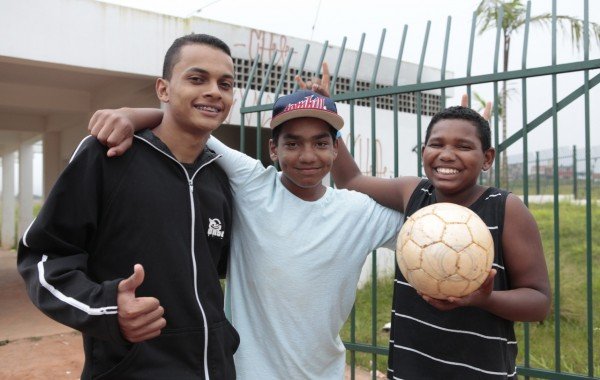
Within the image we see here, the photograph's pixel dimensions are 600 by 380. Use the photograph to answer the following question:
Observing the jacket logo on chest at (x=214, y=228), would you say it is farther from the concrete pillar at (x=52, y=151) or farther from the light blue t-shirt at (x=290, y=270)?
the concrete pillar at (x=52, y=151)

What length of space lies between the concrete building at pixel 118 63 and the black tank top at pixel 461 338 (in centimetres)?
441

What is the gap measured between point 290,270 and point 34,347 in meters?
5.07

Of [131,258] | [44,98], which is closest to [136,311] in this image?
[131,258]

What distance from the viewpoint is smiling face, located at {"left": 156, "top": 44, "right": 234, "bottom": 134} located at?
1.85 m

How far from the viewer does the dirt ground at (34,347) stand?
16.2ft

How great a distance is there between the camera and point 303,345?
201cm

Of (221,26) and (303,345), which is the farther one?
(221,26)

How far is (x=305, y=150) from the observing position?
2115 millimetres

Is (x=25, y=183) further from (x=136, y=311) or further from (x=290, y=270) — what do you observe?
(x=136, y=311)

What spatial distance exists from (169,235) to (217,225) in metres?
0.24

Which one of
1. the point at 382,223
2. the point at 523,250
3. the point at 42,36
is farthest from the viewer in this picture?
the point at 42,36

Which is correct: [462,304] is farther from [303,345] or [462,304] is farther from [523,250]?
[303,345]

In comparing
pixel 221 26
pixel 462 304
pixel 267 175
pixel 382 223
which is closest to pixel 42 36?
pixel 221 26

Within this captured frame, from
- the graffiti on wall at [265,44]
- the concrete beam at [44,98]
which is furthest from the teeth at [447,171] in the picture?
the concrete beam at [44,98]
